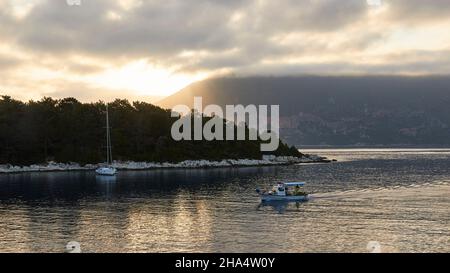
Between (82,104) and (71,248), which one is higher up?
(82,104)

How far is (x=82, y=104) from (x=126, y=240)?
14558cm

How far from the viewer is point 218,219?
2260 inches

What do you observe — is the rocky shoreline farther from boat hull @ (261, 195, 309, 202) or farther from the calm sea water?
boat hull @ (261, 195, 309, 202)

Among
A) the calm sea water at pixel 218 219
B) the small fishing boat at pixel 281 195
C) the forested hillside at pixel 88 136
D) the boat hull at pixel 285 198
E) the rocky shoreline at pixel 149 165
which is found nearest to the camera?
the calm sea water at pixel 218 219

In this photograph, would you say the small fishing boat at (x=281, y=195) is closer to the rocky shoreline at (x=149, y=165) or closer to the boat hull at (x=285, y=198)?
the boat hull at (x=285, y=198)

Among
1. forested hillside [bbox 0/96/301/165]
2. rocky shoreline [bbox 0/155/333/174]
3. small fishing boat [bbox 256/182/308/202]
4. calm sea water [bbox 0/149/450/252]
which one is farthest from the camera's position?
forested hillside [bbox 0/96/301/165]

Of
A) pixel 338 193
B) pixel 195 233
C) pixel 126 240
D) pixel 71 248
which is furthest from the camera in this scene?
pixel 338 193

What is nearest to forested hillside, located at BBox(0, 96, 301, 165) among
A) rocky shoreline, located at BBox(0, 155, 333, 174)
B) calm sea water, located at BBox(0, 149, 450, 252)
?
rocky shoreline, located at BBox(0, 155, 333, 174)

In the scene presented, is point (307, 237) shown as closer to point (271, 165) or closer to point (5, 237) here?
point (5, 237)

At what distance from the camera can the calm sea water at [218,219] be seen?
143ft

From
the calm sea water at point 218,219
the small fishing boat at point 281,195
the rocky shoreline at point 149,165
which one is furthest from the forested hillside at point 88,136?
the small fishing boat at point 281,195

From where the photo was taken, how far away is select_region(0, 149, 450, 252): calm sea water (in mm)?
43469

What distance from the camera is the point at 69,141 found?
162 m
